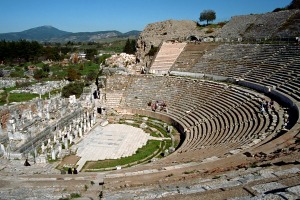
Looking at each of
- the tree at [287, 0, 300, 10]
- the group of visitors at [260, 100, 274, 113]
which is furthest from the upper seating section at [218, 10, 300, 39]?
the group of visitors at [260, 100, 274, 113]

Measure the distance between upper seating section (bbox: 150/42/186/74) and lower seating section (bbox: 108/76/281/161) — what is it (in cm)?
494

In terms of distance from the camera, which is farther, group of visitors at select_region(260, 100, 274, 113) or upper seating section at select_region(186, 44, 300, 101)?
upper seating section at select_region(186, 44, 300, 101)

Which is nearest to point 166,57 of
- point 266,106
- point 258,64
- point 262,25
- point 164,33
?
point 164,33

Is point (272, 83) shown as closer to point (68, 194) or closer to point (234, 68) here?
point (234, 68)

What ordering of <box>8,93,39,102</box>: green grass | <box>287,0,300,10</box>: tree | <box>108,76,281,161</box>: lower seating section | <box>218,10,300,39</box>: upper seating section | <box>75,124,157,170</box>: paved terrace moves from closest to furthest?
<box>108,76,281,161</box>: lower seating section → <box>75,124,157,170</box>: paved terrace → <box>218,10,300,39</box>: upper seating section → <box>8,93,39,102</box>: green grass → <box>287,0,300,10</box>: tree

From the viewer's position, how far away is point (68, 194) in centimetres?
1027

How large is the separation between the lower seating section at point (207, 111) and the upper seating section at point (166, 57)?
4.94 metres

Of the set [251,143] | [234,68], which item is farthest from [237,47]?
[251,143]

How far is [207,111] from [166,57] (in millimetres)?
18297

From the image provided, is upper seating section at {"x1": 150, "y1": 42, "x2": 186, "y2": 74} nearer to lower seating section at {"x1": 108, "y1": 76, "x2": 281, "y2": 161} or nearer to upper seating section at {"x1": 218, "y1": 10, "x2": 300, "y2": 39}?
lower seating section at {"x1": 108, "y1": 76, "x2": 281, "y2": 161}

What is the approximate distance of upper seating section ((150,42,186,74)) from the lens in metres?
42.3

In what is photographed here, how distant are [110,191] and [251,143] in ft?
28.8

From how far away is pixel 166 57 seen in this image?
44.4 metres

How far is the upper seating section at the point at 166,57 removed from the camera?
42.3 m
